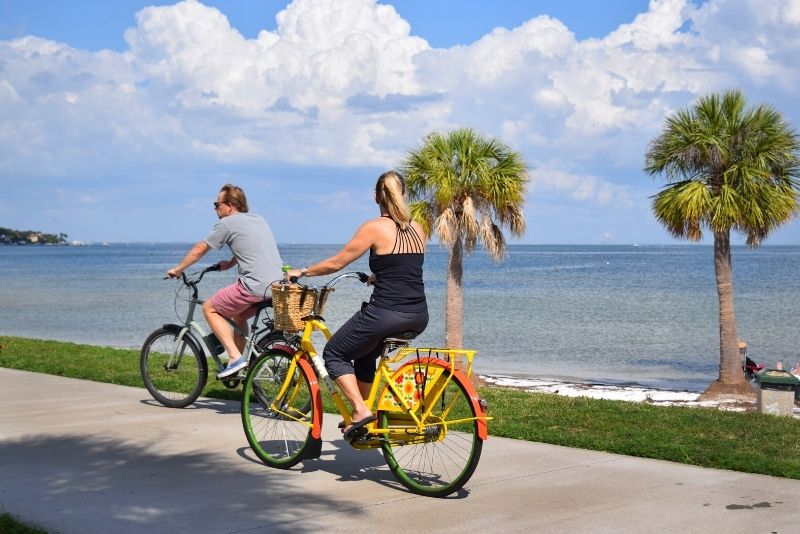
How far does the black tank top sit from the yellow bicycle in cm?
22

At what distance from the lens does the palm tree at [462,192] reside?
1684cm

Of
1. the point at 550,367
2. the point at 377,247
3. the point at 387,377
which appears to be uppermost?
the point at 377,247

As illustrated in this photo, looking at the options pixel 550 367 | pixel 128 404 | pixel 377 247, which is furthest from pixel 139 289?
pixel 377 247

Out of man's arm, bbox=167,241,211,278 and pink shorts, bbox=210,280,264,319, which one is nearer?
pink shorts, bbox=210,280,264,319

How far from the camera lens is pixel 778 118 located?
1650cm

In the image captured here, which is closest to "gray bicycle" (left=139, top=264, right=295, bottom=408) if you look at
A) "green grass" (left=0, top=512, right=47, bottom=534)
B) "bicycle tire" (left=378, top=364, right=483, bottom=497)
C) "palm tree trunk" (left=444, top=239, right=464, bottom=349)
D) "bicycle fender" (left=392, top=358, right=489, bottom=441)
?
"bicycle tire" (left=378, top=364, right=483, bottom=497)

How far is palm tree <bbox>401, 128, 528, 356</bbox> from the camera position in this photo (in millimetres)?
16844

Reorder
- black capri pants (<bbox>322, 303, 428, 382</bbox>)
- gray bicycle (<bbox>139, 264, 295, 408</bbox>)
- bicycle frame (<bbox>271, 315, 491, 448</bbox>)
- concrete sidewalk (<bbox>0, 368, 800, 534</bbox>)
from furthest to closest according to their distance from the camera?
gray bicycle (<bbox>139, 264, 295, 408</bbox>), black capri pants (<bbox>322, 303, 428, 382</bbox>), bicycle frame (<bbox>271, 315, 491, 448</bbox>), concrete sidewalk (<bbox>0, 368, 800, 534</bbox>)

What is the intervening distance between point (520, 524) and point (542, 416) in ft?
11.7

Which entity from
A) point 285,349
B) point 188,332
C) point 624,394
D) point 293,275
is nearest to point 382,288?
point 293,275

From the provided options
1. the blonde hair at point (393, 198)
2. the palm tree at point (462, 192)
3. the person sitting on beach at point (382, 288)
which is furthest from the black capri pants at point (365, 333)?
the palm tree at point (462, 192)

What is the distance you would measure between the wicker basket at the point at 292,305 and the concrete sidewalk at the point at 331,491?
1027 mm

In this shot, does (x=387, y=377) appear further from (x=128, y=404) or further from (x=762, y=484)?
(x=128, y=404)

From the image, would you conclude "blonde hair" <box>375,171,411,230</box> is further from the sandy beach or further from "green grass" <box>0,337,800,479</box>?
the sandy beach
